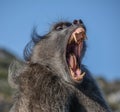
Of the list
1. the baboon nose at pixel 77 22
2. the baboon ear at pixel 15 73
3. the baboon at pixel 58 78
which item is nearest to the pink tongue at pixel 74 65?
the baboon at pixel 58 78

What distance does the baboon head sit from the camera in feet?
32.1

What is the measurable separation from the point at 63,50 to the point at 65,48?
5 cm

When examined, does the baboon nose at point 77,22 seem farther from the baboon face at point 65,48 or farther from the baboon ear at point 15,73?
the baboon ear at point 15,73

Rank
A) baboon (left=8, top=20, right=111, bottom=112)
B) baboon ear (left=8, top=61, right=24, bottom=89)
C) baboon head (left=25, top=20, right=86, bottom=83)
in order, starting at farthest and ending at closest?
baboon ear (left=8, top=61, right=24, bottom=89)
baboon head (left=25, top=20, right=86, bottom=83)
baboon (left=8, top=20, right=111, bottom=112)

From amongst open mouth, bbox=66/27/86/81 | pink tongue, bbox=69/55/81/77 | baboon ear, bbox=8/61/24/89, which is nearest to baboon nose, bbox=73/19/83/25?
open mouth, bbox=66/27/86/81

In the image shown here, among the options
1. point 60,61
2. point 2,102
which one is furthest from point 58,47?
point 2,102

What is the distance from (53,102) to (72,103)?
1.15 ft

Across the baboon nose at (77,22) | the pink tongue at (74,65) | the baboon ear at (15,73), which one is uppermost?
the baboon nose at (77,22)

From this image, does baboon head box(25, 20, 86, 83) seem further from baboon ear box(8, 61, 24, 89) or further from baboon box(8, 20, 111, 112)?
baboon ear box(8, 61, 24, 89)

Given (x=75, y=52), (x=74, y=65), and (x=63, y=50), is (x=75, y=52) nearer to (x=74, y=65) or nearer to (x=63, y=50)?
(x=63, y=50)

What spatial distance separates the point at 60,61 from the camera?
395 inches

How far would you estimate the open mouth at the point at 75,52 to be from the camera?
31.7 ft

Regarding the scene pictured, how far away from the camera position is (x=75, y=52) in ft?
33.0

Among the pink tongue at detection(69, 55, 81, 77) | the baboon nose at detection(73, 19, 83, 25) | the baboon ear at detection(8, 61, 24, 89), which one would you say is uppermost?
the baboon nose at detection(73, 19, 83, 25)
